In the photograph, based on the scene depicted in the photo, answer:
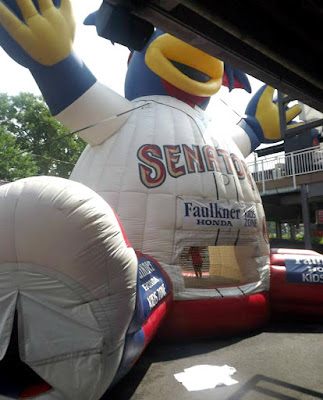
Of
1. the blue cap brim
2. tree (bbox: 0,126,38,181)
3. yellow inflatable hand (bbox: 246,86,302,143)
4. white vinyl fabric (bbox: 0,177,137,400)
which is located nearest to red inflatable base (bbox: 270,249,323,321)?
yellow inflatable hand (bbox: 246,86,302,143)

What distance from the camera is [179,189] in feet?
18.3

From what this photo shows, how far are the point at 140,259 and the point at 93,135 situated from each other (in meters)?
2.44

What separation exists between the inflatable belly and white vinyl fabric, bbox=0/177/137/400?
2.49m

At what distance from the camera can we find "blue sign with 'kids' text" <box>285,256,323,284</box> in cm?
621

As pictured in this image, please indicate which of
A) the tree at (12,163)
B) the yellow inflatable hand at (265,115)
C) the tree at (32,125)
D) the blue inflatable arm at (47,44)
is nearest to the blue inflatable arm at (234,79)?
the yellow inflatable hand at (265,115)

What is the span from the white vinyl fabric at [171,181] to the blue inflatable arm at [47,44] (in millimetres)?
318

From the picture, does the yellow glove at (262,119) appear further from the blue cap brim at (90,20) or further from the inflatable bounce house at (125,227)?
the blue cap brim at (90,20)

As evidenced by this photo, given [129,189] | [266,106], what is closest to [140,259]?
[129,189]

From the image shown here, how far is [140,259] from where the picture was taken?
15.2 feet

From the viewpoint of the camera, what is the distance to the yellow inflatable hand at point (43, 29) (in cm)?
470

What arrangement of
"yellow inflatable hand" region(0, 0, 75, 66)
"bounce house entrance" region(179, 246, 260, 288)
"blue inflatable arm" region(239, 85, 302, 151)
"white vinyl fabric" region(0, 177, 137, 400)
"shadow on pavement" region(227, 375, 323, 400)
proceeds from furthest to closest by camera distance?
1. "blue inflatable arm" region(239, 85, 302, 151)
2. "bounce house entrance" region(179, 246, 260, 288)
3. "yellow inflatable hand" region(0, 0, 75, 66)
4. "shadow on pavement" region(227, 375, 323, 400)
5. "white vinyl fabric" region(0, 177, 137, 400)

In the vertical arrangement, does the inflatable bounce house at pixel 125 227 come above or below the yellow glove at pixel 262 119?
below

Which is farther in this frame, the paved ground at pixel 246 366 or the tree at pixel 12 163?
the tree at pixel 12 163

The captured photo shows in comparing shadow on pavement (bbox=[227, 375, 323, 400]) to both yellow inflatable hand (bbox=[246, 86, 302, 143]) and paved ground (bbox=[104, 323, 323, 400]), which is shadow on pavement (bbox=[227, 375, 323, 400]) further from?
yellow inflatable hand (bbox=[246, 86, 302, 143])
